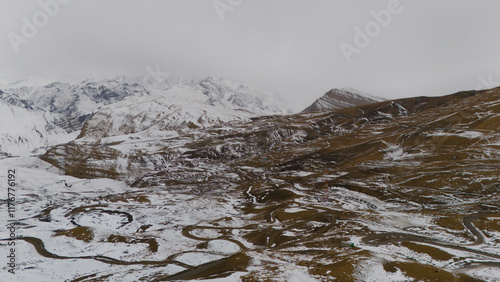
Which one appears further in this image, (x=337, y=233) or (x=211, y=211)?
(x=211, y=211)

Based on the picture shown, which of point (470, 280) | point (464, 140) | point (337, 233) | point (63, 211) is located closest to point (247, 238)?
point (337, 233)

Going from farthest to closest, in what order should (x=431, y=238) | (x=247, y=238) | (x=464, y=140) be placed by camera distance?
1. (x=464, y=140)
2. (x=247, y=238)
3. (x=431, y=238)

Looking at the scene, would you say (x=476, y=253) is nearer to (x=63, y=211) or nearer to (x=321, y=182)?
(x=321, y=182)

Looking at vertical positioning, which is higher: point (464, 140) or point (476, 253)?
point (464, 140)

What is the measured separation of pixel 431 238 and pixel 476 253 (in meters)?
11.4

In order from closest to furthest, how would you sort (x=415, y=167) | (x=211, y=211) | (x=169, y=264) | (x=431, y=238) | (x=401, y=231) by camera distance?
(x=169, y=264), (x=431, y=238), (x=401, y=231), (x=211, y=211), (x=415, y=167)

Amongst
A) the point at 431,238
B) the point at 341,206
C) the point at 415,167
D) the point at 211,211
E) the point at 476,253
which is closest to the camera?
the point at 476,253

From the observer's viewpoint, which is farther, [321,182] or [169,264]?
[321,182]

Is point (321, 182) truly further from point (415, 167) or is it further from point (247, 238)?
point (247, 238)

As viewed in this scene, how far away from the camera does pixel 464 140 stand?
7170 inches

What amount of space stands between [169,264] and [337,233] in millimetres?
48601

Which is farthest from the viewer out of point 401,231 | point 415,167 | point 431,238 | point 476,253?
point 415,167

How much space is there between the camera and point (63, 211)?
139 meters

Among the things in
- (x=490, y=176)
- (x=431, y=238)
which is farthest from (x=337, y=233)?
(x=490, y=176)
